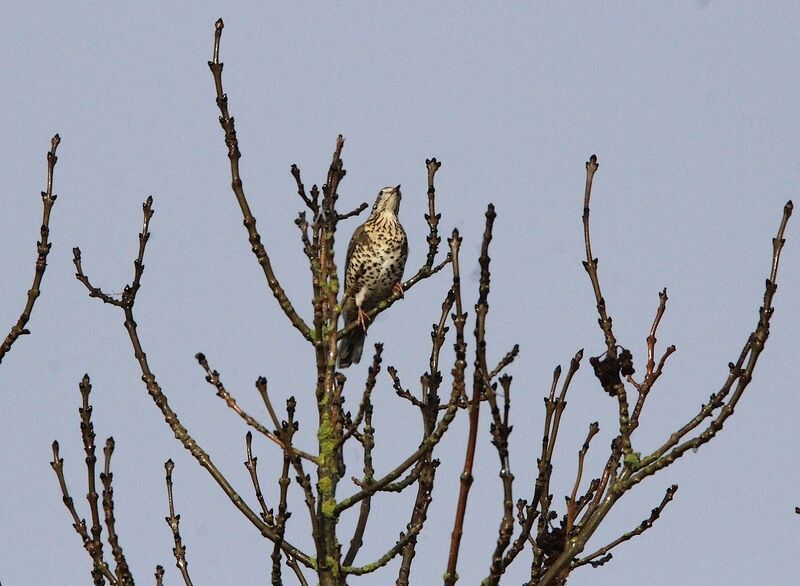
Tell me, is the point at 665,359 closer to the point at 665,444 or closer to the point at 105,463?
the point at 665,444

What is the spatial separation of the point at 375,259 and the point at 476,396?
243 inches

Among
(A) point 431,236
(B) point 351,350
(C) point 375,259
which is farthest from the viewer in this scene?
(B) point 351,350

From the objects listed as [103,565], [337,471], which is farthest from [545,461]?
[103,565]

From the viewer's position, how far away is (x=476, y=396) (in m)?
3.47

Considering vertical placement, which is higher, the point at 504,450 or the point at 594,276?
the point at 594,276

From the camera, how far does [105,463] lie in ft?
16.1

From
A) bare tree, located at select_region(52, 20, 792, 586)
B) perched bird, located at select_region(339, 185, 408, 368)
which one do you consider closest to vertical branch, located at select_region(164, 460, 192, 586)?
bare tree, located at select_region(52, 20, 792, 586)

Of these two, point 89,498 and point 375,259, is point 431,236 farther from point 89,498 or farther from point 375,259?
point 375,259

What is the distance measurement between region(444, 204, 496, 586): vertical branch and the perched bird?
5.52 m

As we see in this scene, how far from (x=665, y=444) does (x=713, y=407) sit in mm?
235

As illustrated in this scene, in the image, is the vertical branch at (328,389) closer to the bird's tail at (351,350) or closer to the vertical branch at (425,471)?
the vertical branch at (425,471)

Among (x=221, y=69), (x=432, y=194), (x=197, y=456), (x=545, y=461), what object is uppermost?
(x=432, y=194)

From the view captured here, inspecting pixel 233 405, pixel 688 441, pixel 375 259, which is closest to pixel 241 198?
pixel 233 405

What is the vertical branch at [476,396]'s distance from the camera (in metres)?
3.49
